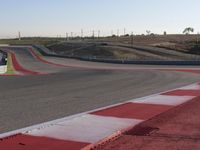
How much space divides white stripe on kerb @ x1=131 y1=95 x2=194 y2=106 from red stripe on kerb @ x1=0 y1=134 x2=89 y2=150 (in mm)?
5103

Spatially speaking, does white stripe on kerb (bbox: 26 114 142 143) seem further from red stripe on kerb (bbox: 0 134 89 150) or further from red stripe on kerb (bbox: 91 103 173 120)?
red stripe on kerb (bbox: 91 103 173 120)

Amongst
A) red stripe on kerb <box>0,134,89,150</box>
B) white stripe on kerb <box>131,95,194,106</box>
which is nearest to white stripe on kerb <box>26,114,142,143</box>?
red stripe on kerb <box>0,134,89,150</box>

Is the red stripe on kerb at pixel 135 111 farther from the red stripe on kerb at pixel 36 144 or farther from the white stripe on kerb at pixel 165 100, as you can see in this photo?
the red stripe on kerb at pixel 36 144

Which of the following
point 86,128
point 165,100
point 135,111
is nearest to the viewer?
point 86,128

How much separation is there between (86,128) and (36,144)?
140cm

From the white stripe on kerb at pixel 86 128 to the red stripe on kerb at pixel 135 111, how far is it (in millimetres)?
441

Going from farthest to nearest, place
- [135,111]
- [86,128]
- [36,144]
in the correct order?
[135,111]
[86,128]
[36,144]

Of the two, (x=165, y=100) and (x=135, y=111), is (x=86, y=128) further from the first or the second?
(x=165, y=100)

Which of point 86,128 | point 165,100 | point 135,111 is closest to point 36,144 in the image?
point 86,128

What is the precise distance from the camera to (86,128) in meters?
7.63

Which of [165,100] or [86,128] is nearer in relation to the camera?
[86,128]

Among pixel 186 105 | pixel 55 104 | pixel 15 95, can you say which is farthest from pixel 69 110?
pixel 15 95

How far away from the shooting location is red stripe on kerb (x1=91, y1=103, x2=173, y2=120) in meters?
9.12

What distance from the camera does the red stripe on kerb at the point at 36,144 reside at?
20.3 ft
